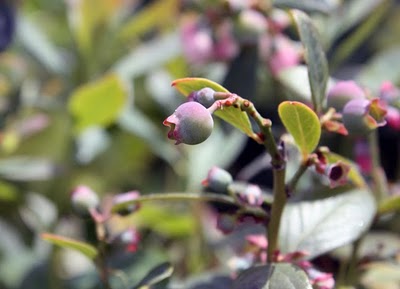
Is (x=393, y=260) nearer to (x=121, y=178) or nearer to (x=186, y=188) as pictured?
(x=186, y=188)

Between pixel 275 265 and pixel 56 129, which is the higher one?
pixel 275 265

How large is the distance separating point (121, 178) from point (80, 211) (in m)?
0.66

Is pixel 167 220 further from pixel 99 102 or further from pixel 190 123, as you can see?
pixel 190 123

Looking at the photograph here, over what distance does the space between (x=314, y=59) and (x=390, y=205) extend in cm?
18

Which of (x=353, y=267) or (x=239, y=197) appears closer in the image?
(x=239, y=197)

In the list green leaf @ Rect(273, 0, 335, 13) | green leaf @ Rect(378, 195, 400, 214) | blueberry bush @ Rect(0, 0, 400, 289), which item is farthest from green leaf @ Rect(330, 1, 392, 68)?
green leaf @ Rect(378, 195, 400, 214)

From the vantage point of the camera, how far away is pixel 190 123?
454 mm

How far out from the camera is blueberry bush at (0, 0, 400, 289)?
1.85ft

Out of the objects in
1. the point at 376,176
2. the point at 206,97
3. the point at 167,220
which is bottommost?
the point at 167,220

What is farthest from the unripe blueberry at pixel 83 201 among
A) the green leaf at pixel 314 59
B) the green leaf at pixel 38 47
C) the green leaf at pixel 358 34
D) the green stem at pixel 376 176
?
the green leaf at pixel 38 47

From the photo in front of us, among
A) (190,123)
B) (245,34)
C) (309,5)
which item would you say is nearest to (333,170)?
(190,123)

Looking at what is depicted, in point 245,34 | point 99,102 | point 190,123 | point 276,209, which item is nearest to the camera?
point 190,123

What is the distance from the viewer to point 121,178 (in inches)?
50.4

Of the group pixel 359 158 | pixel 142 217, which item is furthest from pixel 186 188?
pixel 359 158
